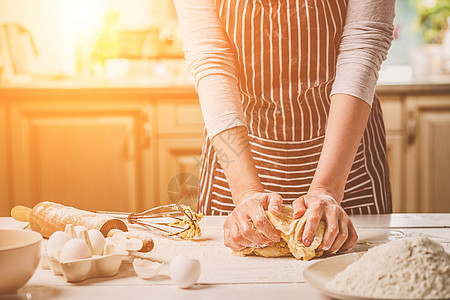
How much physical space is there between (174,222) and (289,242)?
238 millimetres

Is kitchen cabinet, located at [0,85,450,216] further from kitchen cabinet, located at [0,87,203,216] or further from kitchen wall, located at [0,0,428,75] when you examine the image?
kitchen wall, located at [0,0,428,75]

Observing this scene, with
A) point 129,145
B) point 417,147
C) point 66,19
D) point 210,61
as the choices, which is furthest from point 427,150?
point 66,19

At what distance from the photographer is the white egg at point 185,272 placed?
67cm

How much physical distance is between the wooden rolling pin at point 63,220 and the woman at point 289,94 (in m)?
0.23

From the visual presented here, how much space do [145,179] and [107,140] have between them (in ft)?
0.73

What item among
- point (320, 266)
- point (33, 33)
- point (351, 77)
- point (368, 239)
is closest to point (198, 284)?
point (320, 266)

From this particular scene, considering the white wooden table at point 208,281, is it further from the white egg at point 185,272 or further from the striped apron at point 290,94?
the striped apron at point 290,94

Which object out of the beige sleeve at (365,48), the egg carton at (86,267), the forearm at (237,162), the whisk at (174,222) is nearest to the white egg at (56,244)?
the egg carton at (86,267)

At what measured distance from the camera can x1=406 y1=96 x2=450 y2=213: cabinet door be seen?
2242 millimetres

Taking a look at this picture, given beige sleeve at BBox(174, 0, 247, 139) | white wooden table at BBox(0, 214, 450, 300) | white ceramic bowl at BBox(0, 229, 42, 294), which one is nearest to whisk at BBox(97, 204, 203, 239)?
white wooden table at BBox(0, 214, 450, 300)

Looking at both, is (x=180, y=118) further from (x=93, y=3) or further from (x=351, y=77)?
(x=351, y=77)

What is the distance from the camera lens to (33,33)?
2.82m

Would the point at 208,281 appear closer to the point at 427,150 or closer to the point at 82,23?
the point at 427,150

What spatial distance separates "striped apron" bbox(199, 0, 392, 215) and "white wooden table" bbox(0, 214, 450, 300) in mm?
317
